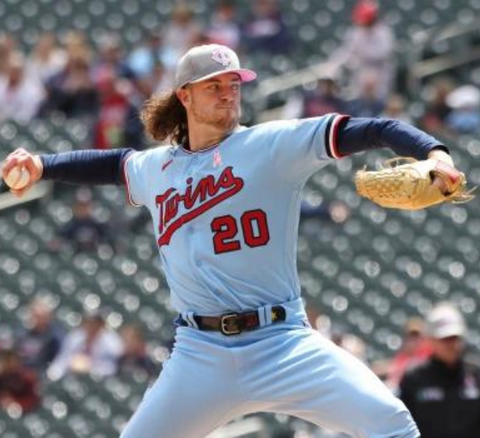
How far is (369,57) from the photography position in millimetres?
11633

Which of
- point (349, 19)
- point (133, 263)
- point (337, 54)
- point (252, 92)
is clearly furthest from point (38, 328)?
point (349, 19)

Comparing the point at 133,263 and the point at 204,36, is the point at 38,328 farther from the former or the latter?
the point at 204,36

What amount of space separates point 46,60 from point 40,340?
3239 mm

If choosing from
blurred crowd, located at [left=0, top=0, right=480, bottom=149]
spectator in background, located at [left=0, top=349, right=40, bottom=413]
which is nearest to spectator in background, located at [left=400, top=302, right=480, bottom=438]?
spectator in background, located at [left=0, top=349, right=40, bottom=413]

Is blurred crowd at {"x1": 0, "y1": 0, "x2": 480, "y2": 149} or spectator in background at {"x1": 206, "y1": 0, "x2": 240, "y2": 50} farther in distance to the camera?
spectator in background at {"x1": 206, "y1": 0, "x2": 240, "y2": 50}

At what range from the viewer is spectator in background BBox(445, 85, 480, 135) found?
11.1 m

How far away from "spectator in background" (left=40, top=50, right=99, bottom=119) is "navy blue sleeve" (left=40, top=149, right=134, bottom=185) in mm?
6503

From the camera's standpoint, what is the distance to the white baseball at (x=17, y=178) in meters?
5.03

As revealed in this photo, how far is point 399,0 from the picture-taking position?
526 inches

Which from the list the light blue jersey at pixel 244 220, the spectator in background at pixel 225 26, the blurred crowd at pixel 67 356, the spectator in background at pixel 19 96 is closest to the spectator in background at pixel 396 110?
the spectator in background at pixel 225 26

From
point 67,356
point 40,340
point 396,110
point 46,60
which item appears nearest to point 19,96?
point 46,60

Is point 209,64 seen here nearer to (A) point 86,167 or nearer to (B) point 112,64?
(A) point 86,167

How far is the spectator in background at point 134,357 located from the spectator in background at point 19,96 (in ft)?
9.34

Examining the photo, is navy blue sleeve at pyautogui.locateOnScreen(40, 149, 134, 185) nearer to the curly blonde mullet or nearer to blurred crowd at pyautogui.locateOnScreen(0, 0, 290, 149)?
the curly blonde mullet
